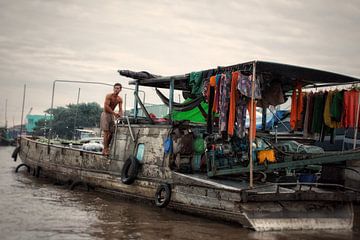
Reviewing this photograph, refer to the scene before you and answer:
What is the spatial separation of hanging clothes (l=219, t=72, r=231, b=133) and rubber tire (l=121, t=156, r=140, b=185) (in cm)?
239

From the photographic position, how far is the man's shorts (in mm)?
10406

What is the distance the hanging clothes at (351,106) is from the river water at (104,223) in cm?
201

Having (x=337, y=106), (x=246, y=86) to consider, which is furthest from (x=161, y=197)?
(x=337, y=106)

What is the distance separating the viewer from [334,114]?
812 centimetres

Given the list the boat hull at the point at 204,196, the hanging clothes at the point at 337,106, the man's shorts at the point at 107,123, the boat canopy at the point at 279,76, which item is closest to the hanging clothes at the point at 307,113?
the boat canopy at the point at 279,76

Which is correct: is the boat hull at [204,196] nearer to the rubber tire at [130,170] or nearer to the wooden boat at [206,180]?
the wooden boat at [206,180]

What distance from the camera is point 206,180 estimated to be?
296 inches

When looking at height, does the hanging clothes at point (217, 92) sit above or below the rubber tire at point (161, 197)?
above

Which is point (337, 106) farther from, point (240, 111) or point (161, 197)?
point (161, 197)

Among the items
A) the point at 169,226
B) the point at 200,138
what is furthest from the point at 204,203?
the point at 200,138

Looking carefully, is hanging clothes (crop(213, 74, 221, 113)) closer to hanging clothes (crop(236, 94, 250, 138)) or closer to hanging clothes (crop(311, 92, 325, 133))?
hanging clothes (crop(236, 94, 250, 138))

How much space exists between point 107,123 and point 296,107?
450cm

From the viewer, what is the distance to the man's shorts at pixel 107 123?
410 inches

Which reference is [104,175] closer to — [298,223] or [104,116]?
[104,116]
